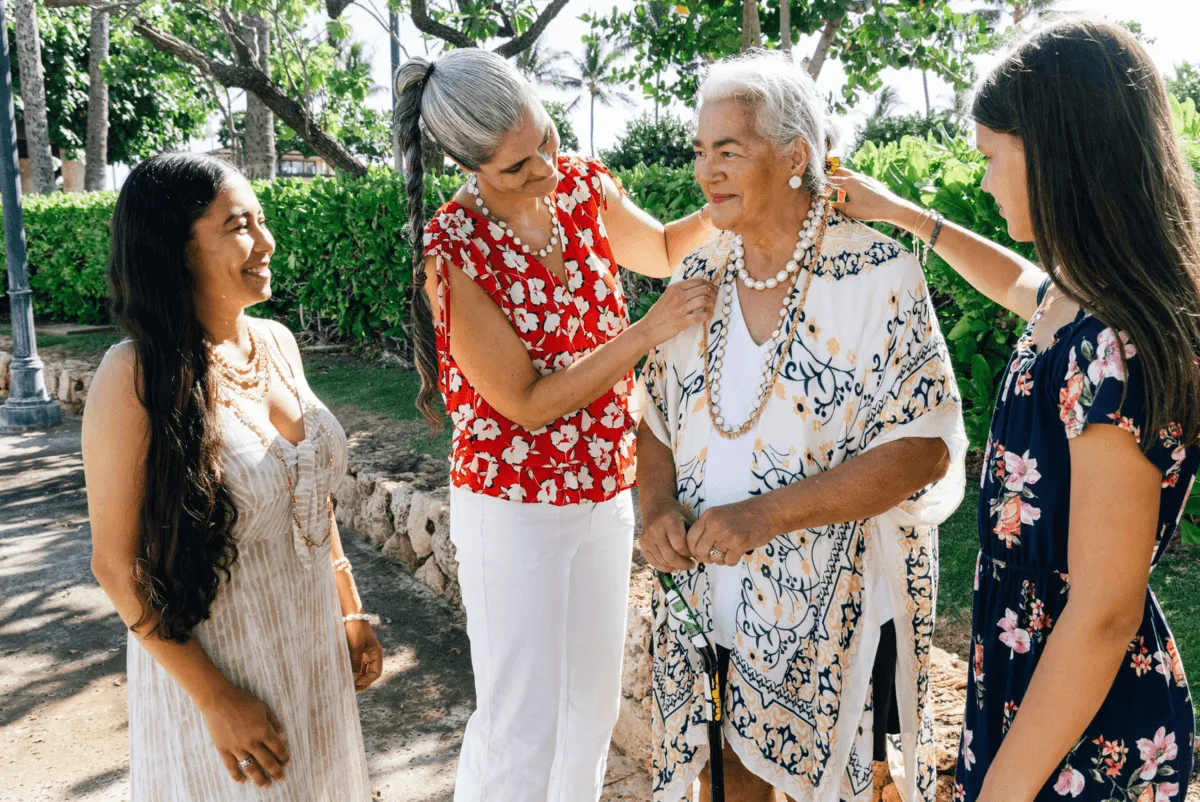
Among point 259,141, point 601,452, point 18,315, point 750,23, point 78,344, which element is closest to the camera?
point 601,452

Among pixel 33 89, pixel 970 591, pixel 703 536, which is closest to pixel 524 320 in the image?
pixel 703 536

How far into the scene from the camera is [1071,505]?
1.39 metres

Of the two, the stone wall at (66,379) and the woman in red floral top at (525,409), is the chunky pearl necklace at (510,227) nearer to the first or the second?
the woman in red floral top at (525,409)

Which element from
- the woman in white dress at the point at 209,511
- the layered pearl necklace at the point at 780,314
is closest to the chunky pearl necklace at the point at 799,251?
the layered pearl necklace at the point at 780,314

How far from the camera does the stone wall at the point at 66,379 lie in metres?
10.4

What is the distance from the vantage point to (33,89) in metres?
16.8

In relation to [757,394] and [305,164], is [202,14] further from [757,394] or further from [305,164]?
[305,164]

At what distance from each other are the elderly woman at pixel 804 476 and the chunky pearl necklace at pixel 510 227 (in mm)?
588

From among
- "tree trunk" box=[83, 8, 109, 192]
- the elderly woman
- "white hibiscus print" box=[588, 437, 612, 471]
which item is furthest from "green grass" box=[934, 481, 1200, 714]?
"tree trunk" box=[83, 8, 109, 192]

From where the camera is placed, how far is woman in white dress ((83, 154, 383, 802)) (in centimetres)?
198

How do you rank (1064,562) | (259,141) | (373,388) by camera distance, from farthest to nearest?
1. (259,141)
2. (373,388)
3. (1064,562)

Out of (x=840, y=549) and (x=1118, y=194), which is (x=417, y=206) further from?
(x=1118, y=194)

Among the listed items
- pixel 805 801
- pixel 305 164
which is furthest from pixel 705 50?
pixel 305 164

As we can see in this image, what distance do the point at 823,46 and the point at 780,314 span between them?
25.4ft
